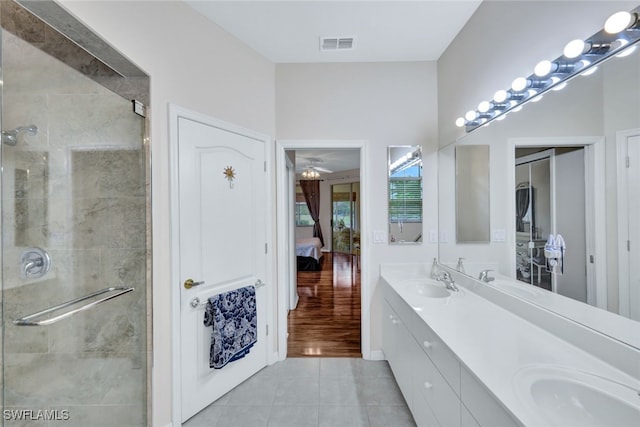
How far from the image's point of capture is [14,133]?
4.42 feet

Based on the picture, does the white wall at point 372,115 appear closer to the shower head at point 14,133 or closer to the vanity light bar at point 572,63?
the vanity light bar at point 572,63

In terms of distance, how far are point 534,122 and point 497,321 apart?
3.43ft

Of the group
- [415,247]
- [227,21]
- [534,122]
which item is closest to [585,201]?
[534,122]

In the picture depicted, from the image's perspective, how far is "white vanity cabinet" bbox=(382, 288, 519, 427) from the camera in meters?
0.90

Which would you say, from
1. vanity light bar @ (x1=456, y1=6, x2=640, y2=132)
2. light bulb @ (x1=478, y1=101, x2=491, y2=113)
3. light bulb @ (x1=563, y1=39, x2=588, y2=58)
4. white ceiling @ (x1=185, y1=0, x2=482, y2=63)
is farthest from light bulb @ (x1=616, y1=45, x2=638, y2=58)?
white ceiling @ (x1=185, y1=0, x2=482, y2=63)

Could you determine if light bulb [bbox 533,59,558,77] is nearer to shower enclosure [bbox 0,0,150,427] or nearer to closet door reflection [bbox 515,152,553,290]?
closet door reflection [bbox 515,152,553,290]

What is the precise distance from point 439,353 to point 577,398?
470mm

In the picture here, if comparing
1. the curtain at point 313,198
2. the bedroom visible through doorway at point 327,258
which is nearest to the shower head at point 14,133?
the bedroom visible through doorway at point 327,258

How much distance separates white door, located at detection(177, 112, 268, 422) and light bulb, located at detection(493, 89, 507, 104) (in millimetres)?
1716

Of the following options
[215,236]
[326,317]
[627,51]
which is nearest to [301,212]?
[326,317]

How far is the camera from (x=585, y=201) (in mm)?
1084

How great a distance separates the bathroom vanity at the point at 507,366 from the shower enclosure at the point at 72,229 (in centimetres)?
163

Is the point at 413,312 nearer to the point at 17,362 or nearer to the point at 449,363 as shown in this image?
the point at 449,363

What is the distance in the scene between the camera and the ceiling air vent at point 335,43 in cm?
210
